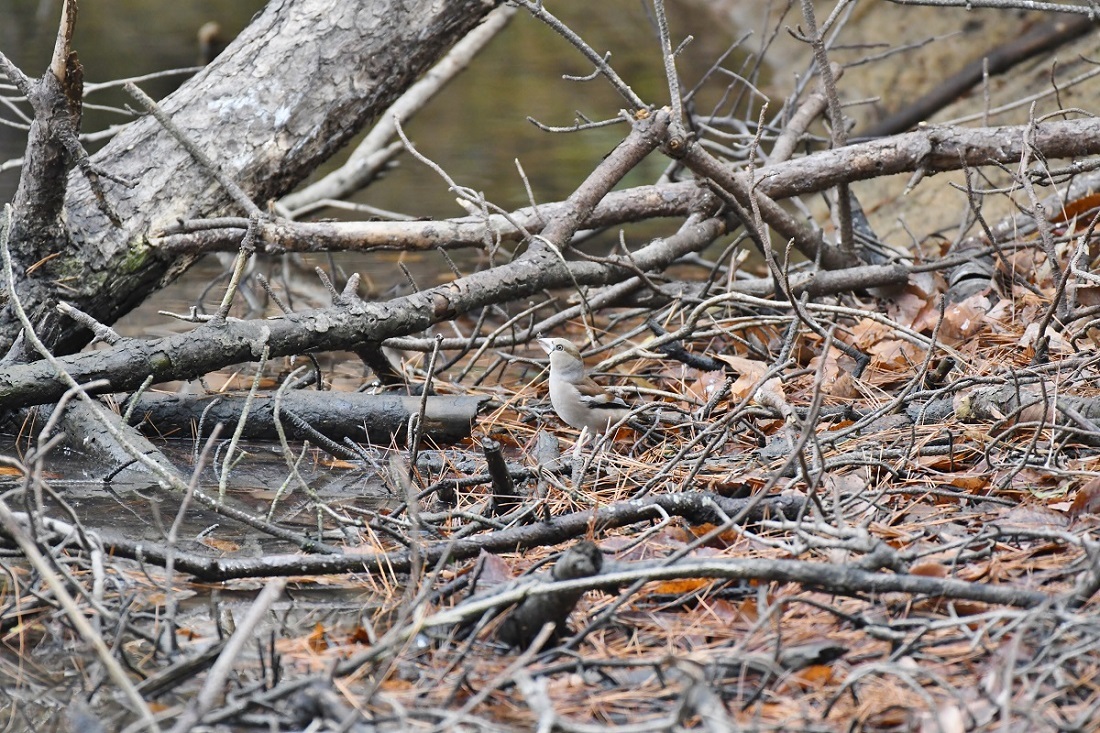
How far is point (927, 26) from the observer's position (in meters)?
11.3

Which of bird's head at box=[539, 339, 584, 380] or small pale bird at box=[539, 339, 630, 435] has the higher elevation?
bird's head at box=[539, 339, 584, 380]

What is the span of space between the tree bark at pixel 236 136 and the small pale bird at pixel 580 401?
5.53 feet

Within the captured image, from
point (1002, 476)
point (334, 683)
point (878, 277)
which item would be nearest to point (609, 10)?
point (878, 277)

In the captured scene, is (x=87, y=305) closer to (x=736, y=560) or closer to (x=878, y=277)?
(x=736, y=560)

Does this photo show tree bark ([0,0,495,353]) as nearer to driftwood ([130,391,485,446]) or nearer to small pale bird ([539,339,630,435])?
driftwood ([130,391,485,446])

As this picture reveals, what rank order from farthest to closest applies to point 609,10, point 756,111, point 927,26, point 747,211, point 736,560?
point 609,10
point 927,26
point 756,111
point 747,211
point 736,560

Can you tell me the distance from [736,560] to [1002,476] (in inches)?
47.0

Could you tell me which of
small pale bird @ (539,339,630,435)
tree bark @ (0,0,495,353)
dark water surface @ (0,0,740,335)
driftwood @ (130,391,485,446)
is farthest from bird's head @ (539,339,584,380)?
dark water surface @ (0,0,740,335)

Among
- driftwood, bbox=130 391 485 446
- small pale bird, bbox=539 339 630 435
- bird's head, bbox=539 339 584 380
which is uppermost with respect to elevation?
bird's head, bbox=539 339 584 380

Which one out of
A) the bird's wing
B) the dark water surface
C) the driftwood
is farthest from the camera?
the dark water surface

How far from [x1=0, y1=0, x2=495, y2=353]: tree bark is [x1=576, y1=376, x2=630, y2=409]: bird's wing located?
5.93ft

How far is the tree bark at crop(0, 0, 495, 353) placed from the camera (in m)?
4.50

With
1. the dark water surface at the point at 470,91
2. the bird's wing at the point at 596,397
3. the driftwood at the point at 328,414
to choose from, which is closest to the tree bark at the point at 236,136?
the driftwood at the point at 328,414

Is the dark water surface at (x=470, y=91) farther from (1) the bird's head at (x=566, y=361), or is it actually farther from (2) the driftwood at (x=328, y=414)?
(1) the bird's head at (x=566, y=361)
